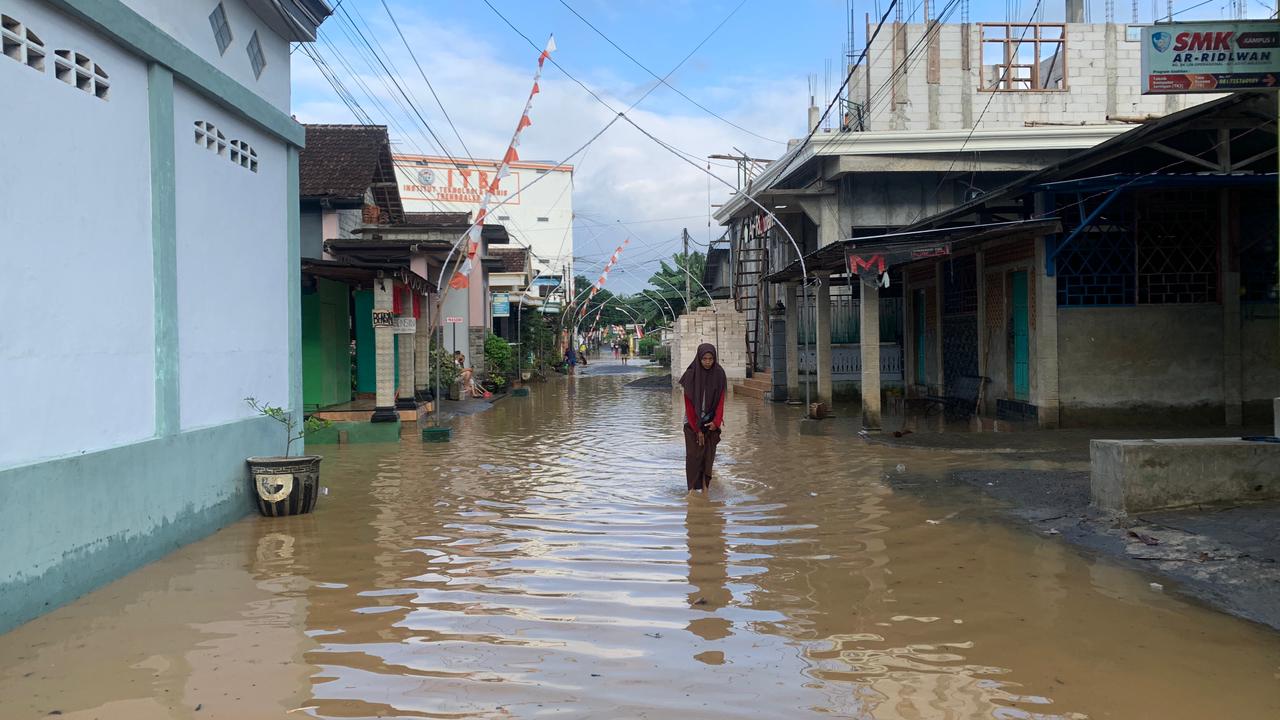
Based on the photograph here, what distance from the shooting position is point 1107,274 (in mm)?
14375

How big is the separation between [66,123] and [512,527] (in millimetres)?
4721

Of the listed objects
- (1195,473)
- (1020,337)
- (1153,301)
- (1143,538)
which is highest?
(1153,301)

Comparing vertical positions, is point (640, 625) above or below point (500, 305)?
below

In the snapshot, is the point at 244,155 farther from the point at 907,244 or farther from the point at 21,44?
the point at 907,244

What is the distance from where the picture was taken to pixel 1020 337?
1591 centimetres

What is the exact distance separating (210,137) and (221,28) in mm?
1106

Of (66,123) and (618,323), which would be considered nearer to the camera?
(66,123)

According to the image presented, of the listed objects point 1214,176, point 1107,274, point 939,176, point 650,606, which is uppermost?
point 939,176

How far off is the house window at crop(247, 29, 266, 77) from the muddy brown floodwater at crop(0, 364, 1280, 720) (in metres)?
4.67

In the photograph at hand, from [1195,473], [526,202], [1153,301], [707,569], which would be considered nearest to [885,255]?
[1153,301]

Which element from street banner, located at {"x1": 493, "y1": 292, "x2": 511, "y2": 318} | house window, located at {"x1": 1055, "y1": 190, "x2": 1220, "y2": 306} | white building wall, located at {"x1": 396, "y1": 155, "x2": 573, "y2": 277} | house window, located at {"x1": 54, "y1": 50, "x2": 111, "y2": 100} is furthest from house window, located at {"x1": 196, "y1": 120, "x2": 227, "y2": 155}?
white building wall, located at {"x1": 396, "y1": 155, "x2": 573, "y2": 277}

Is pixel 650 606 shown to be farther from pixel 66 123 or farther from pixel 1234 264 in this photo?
pixel 1234 264

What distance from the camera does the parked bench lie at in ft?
59.1

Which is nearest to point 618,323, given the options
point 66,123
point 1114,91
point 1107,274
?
point 1114,91
